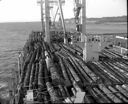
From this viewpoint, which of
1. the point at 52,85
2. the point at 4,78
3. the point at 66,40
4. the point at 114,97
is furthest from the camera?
the point at 66,40

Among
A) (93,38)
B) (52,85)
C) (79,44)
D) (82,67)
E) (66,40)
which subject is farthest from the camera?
(66,40)

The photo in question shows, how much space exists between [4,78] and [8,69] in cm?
364

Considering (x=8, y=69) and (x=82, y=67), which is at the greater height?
(x=82, y=67)

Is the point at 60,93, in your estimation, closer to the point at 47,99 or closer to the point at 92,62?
the point at 47,99

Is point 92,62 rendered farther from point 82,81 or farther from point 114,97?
point 114,97

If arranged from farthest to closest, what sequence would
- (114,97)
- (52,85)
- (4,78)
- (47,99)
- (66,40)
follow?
1. (66,40)
2. (4,78)
3. (52,85)
4. (47,99)
5. (114,97)

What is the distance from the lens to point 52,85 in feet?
26.3

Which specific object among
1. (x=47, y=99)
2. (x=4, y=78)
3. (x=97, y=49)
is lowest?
(x=4, y=78)

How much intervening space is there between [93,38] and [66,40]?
13.7 feet

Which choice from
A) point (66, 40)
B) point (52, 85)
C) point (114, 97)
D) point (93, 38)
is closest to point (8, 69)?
point (66, 40)

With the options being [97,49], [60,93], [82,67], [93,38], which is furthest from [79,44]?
[60,93]

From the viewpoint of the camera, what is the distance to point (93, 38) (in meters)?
18.6

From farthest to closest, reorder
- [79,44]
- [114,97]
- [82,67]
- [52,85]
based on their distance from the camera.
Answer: [79,44] < [82,67] < [52,85] < [114,97]

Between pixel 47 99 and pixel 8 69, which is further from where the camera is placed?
pixel 8 69
